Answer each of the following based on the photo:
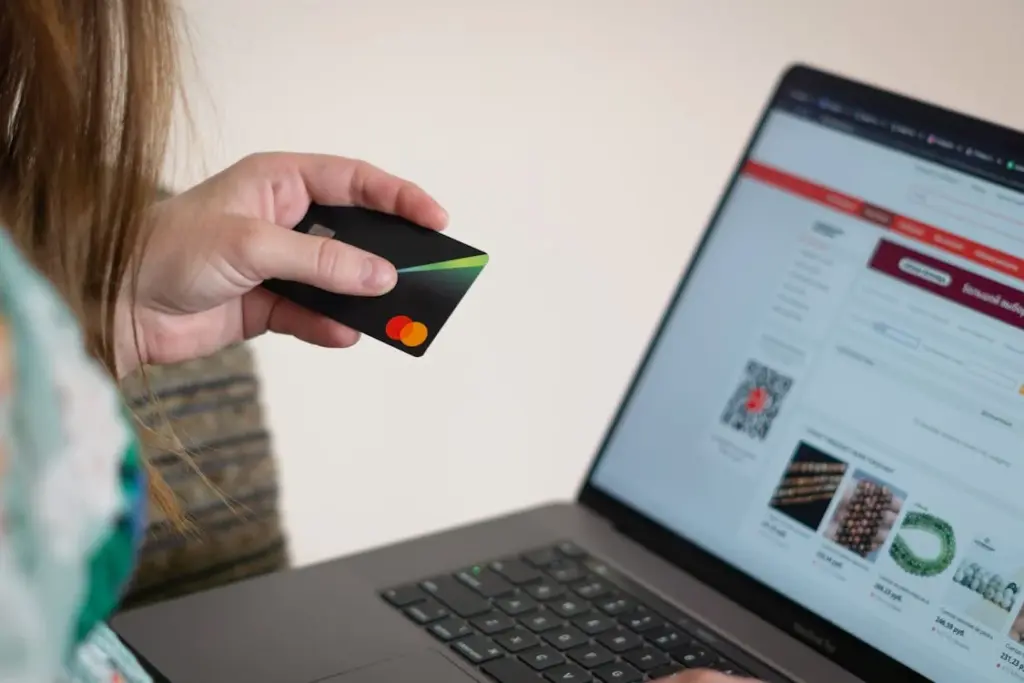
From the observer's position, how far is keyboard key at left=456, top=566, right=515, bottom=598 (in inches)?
26.5

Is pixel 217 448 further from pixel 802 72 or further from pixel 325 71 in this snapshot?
pixel 802 72

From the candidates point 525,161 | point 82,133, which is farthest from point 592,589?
point 525,161

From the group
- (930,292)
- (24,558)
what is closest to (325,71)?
(930,292)

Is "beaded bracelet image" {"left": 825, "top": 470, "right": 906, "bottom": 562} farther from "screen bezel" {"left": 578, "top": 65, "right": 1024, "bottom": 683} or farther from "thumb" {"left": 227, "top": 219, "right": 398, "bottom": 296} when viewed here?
"thumb" {"left": 227, "top": 219, "right": 398, "bottom": 296}

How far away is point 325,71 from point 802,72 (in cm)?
44

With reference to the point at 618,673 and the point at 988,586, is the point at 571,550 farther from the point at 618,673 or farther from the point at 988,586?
the point at 988,586

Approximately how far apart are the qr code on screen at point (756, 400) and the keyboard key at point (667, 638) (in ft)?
0.44

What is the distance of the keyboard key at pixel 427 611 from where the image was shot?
64 centimetres

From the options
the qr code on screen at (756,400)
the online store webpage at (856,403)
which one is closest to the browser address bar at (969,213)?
the online store webpage at (856,403)

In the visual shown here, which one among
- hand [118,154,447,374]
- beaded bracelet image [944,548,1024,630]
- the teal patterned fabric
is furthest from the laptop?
the teal patterned fabric

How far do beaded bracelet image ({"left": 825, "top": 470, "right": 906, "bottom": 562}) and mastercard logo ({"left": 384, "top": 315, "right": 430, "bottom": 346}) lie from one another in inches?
10.7

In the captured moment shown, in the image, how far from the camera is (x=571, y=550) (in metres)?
0.74

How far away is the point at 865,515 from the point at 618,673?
6.8 inches

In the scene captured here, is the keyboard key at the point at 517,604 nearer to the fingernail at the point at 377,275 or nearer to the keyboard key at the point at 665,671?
the keyboard key at the point at 665,671
